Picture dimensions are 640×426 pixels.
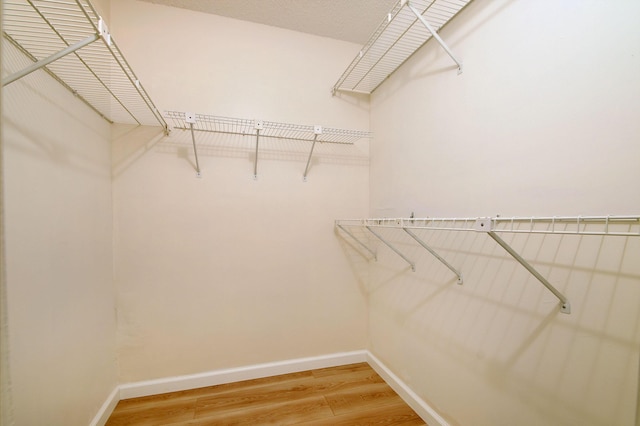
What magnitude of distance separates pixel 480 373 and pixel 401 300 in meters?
0.58

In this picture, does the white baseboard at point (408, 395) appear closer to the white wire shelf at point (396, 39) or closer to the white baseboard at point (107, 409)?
the white baseboard at point (107, 409)

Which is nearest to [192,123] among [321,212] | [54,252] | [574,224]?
[54,252]

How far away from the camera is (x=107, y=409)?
4.83 ft

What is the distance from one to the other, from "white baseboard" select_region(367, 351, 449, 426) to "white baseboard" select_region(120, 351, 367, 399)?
189 millimetres

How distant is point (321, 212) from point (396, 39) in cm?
119

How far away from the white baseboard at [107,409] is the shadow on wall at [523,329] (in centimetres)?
174

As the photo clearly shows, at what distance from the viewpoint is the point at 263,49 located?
186 centimetres

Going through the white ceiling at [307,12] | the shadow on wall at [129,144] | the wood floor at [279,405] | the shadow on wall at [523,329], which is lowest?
the wood floor at [279,405]

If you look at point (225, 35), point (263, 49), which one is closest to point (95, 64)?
point (225, 35)

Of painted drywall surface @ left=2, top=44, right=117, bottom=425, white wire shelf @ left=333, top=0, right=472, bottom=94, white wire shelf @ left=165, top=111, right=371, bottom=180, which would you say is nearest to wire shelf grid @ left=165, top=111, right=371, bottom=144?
white wire shelf @ left=165, top=111, right=371, bottom=180

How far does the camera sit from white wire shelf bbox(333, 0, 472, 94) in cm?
125

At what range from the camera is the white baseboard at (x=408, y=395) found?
1.41 meters

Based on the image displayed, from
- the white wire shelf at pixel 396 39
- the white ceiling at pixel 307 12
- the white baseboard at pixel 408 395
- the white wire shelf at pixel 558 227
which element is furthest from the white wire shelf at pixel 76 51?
the white baseboard at pixel 408 395

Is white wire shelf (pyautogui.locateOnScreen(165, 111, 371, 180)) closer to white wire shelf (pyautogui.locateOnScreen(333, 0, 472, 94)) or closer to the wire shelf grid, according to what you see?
the wire shelf grid
